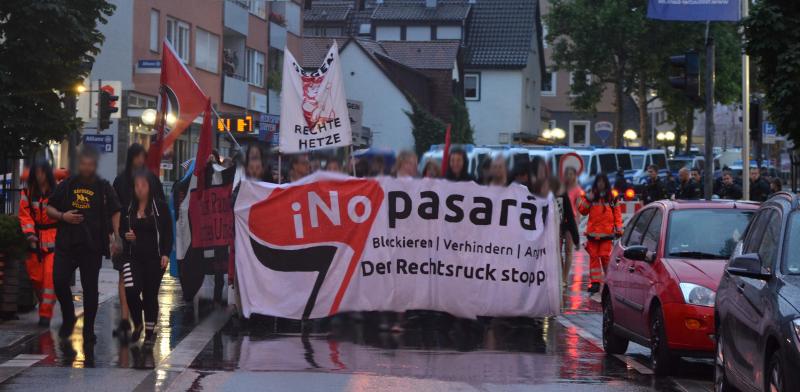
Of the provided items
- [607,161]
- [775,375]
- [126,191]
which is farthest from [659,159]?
[775,375]

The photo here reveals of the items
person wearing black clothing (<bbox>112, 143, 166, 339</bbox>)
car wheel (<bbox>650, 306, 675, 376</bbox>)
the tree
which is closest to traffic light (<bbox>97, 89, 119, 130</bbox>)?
the tree

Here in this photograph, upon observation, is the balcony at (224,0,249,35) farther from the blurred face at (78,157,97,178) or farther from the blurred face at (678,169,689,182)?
the blurred face at (78,157,97,178)

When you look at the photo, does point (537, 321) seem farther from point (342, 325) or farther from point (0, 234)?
point (0, 234)

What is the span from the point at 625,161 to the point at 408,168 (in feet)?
141

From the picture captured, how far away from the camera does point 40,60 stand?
18344mm

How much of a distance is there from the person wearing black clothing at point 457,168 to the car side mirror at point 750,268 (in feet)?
22.2

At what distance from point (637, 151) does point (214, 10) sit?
19990 millimetres

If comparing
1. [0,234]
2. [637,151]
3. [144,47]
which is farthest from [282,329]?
[637,151]

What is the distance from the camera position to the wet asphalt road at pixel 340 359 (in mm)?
10094

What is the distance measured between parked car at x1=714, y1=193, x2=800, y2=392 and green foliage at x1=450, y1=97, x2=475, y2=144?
61530mm

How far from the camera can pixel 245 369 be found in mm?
10734

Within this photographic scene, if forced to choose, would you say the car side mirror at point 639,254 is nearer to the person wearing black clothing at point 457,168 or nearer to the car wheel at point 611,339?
the car wheel at point 611,339

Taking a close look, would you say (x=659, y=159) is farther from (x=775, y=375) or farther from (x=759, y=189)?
(x=775, y=375)

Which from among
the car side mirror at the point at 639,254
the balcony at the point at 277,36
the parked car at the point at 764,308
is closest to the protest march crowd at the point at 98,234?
the car side mirror at the point at 639,254
